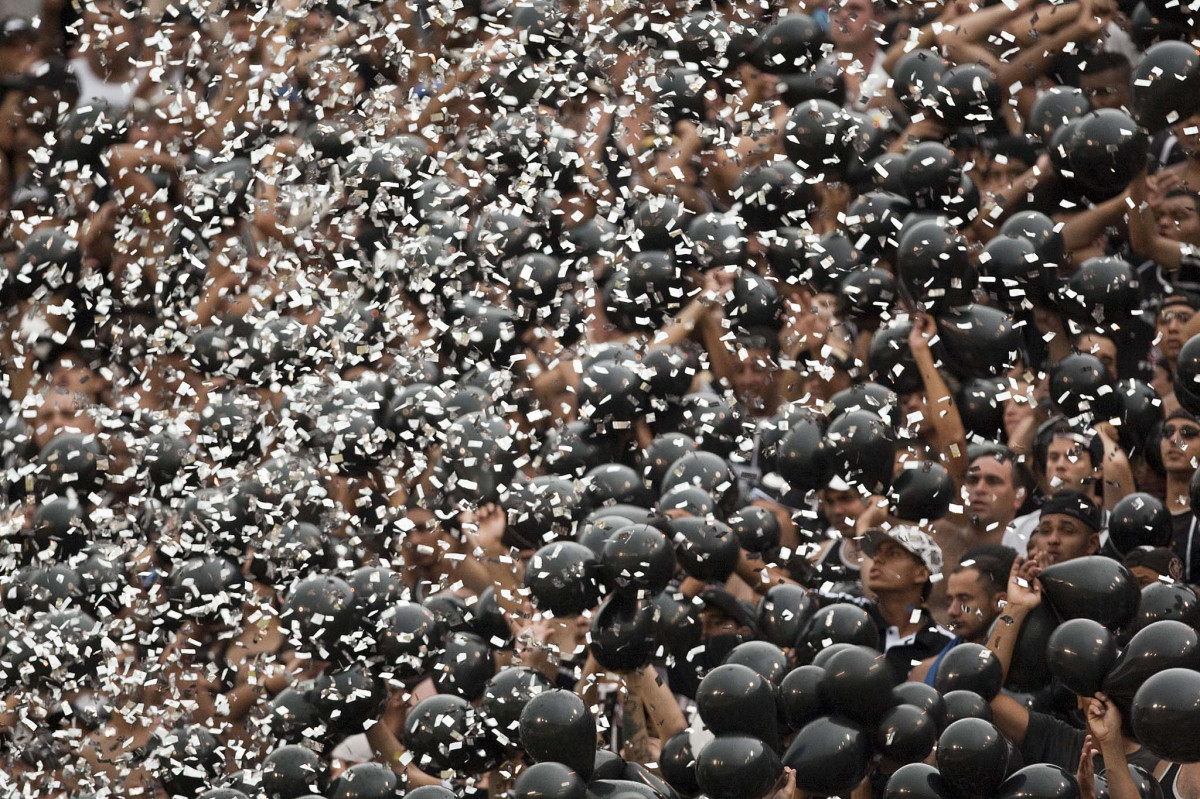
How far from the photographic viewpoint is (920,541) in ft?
9.22

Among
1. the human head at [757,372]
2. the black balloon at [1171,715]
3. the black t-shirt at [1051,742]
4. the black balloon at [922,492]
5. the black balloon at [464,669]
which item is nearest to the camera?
the black balloon at [1171,715]

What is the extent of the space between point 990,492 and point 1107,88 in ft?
2.73

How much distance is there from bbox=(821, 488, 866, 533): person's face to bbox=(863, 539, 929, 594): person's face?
0.16m

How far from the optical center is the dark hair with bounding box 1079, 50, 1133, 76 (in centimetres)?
315

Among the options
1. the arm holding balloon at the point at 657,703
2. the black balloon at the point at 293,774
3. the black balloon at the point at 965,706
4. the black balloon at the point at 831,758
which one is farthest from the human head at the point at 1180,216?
the black balloon at the point at 293,774

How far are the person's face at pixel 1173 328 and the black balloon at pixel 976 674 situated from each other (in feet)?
2.27

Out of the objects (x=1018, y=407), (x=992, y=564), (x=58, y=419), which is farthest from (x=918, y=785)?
(x=58, y=419)

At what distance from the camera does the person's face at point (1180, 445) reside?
8.91 feet

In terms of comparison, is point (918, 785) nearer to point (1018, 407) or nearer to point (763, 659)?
point (763, 659)

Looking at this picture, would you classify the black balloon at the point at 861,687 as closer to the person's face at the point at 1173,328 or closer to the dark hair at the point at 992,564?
the dark hair at the point at 992,564

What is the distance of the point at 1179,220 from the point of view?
2953 millimetres

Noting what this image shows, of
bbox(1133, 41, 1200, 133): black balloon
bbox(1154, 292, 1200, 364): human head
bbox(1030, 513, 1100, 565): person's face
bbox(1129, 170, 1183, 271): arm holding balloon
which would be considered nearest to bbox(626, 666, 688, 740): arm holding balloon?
bbox(1030, 513, 1100, 565): person's face

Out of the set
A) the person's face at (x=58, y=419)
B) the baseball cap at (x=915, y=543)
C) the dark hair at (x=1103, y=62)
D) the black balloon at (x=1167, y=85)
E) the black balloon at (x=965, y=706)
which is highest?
the black balloon at (x=1167, y=85)

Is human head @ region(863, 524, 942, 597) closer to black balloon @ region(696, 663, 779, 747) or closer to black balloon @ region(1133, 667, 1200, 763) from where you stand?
black balloon @ region(696, 663, 779, 747)
